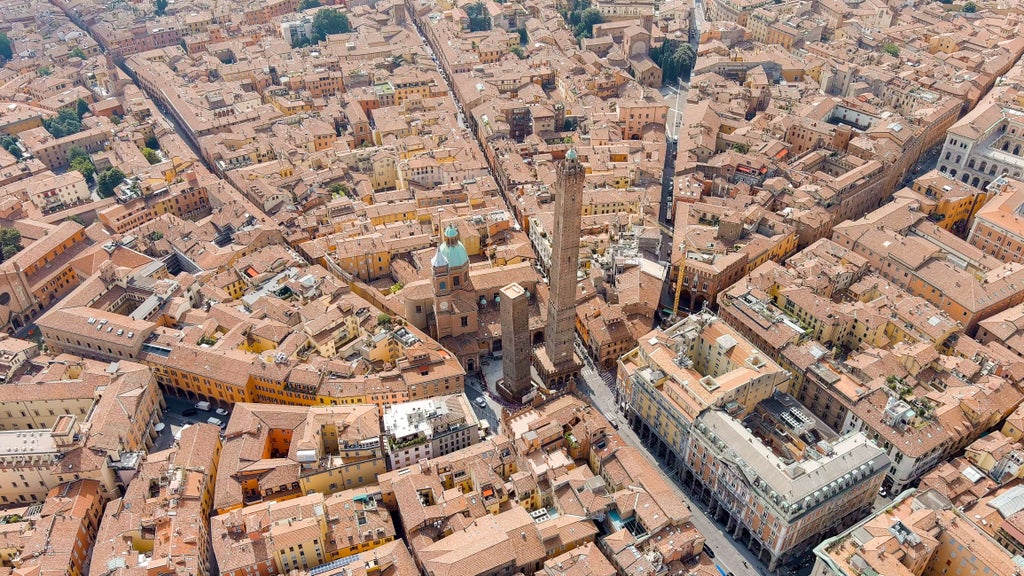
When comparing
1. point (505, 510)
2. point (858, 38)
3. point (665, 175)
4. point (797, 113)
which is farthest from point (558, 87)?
point (505, 510)

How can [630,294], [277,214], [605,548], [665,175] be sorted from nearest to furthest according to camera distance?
[605,548] < [630,294] < [277,214] < [665,175]

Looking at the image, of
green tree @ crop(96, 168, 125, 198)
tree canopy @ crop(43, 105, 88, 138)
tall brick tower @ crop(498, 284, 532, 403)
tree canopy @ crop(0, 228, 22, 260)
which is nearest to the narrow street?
tall brick tower @ crop(498, 284, 532, 403)

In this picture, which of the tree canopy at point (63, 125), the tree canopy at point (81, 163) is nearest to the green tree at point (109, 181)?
the tree canopy at point (81, 163)

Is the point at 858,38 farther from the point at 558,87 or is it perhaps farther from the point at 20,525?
the point at 20,525

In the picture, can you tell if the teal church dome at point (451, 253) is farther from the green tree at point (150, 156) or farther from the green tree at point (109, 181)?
the green tree at point (150, 156)

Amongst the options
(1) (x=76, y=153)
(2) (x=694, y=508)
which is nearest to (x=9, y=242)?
(1) (x=76, y=153)

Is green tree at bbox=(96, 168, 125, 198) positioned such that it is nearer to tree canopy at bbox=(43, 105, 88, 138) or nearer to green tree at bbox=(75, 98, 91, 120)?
tree canopy at bbox=(43, 105, 88, 138)
